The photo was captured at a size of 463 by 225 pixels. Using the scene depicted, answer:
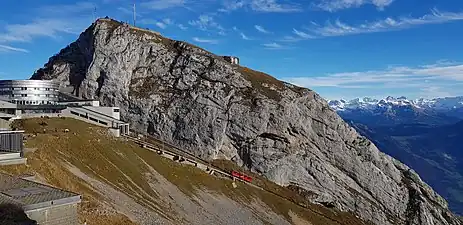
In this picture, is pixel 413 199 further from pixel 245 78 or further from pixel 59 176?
pixel 59 176

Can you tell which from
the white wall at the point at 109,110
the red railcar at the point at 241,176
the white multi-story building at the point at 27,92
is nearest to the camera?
the red railcar at the point at 241,176

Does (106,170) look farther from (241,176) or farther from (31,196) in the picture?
(241,176)

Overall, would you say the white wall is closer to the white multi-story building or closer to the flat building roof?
the white multi-story building

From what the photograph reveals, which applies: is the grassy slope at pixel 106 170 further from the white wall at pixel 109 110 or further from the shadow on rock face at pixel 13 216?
the shadow on rock face at pixel 13 216

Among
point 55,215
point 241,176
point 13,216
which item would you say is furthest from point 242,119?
point 13,216

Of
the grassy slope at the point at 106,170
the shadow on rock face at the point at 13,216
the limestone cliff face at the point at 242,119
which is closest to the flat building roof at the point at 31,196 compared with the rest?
the shadow on rock face at the point at 13,216

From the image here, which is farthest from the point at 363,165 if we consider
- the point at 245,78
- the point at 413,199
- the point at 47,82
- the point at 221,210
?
the point at 47,82

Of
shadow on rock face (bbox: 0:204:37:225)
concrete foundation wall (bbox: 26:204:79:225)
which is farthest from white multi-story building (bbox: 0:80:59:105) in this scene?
shadow on rock face (bbox: 0:204:37:225)
